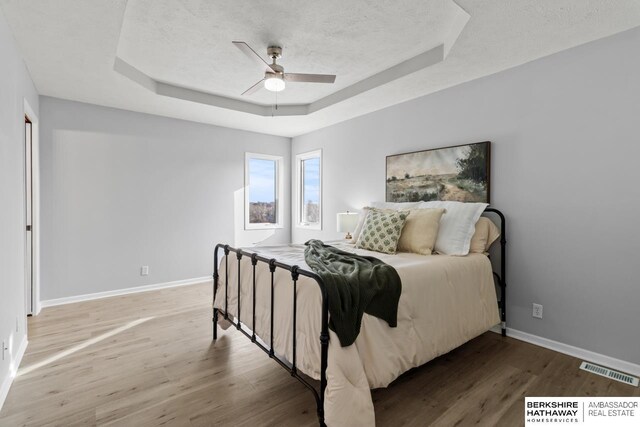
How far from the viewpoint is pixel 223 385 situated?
7.10ft

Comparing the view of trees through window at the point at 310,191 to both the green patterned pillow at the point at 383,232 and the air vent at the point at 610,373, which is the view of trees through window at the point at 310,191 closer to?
the green patterned pillow at the point at 383,232

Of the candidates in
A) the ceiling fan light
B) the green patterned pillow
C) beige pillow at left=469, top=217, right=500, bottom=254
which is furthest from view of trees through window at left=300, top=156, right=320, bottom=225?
beige pillow at left=469, top=217, right=500, bottom=254

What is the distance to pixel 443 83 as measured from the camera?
333 centimetres

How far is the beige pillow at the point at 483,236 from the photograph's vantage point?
115 inches

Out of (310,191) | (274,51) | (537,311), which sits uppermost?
(274,51)

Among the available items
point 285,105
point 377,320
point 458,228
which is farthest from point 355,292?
point 285,105

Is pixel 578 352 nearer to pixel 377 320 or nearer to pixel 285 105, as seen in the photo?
pixel 377 320

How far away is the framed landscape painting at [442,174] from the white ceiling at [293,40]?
720 millimetres

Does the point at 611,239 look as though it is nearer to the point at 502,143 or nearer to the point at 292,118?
the point at 502,143

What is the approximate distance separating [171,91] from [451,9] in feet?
10.2

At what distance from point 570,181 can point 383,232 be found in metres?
1.55

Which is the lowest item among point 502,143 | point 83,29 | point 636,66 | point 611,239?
point 611,239

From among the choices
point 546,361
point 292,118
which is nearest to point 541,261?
point 546,361

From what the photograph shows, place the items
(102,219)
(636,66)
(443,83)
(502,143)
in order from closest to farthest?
(636,66) → (502,143) → (443,83) → (102,219)
